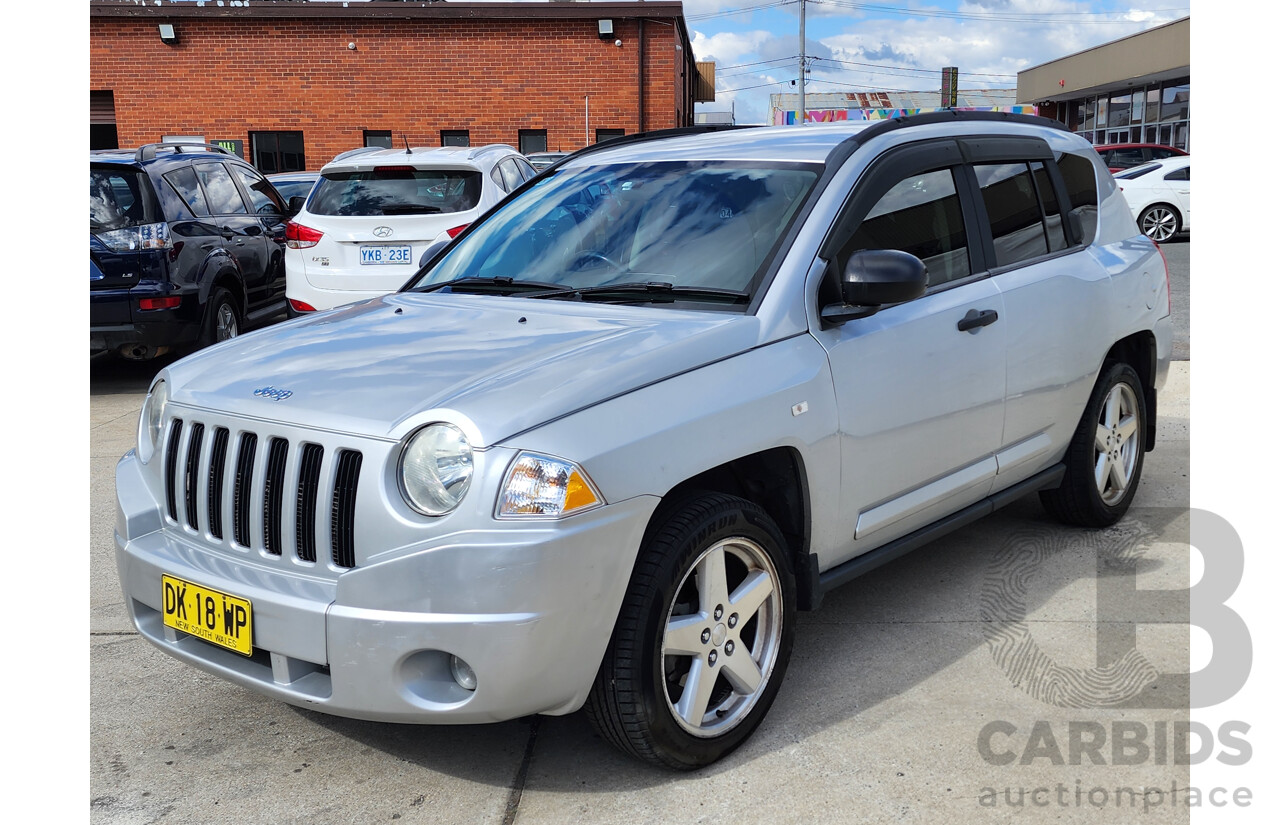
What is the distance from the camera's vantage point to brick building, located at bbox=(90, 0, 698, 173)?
24.3m

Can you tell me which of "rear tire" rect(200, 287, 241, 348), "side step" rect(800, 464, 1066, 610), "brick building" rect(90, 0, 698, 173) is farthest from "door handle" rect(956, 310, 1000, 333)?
"brick building" rect(90, 0, 698, 173)

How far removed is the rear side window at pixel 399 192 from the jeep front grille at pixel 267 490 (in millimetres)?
5904

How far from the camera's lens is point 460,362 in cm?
311

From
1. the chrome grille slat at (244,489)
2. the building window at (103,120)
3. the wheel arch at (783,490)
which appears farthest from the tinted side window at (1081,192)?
the building window at (103,120)

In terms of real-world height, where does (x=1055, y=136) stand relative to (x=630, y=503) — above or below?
above

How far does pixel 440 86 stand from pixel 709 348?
23.1m

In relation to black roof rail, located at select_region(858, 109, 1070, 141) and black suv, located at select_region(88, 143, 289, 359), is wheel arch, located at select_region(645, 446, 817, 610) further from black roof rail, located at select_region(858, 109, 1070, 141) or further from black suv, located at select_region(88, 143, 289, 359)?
black suv, located at select_region(88, 143, 289, 359)

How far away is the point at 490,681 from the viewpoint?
272cm

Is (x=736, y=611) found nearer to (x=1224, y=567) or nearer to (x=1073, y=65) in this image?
(x=1224, y=567)

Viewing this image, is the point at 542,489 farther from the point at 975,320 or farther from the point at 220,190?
the point at 220,190

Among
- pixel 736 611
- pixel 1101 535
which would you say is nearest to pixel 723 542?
pixel 736 611

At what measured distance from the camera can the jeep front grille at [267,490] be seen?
281 centimetres

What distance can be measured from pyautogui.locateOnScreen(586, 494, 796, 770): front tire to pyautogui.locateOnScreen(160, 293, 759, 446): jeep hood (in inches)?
17.3

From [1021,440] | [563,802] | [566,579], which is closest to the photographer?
[566,579]
